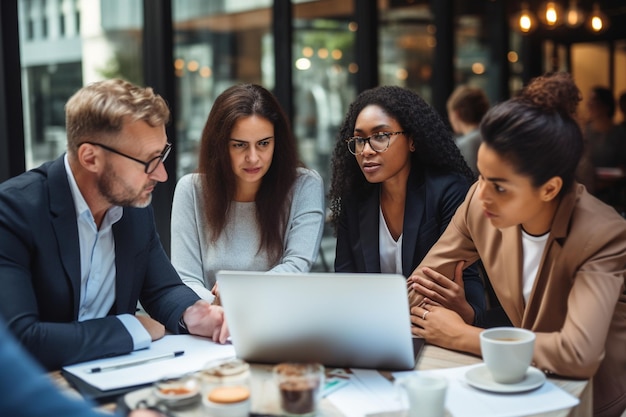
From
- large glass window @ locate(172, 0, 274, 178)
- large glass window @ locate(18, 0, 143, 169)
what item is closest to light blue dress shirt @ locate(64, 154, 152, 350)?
large glass window @ locate(18, 0, 143, 169)

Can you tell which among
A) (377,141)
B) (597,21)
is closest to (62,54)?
(377,141)

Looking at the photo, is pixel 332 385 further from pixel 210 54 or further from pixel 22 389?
pixel 210 54

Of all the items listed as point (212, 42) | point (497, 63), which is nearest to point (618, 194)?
point (497, 63)

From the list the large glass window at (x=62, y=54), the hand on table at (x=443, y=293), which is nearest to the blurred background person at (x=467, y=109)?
the large glass window at (x=62, y=54)

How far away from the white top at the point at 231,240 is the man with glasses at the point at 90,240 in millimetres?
562

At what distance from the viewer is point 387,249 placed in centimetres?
275

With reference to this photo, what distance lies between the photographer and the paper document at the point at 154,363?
5.46 feet

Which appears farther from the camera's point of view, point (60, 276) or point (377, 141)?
point (377, 141)

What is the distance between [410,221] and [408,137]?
1.05 ft

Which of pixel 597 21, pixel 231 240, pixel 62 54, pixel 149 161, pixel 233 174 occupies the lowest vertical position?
pixel 231 240

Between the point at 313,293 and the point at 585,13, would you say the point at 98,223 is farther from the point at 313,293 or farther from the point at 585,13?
the point at 585,13

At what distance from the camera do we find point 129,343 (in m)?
1.85

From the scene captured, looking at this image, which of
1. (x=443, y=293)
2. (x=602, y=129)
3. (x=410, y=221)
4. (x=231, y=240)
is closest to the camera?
(x=443, y=293)

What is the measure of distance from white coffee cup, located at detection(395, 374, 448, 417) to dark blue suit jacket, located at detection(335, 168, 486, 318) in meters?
1.25
